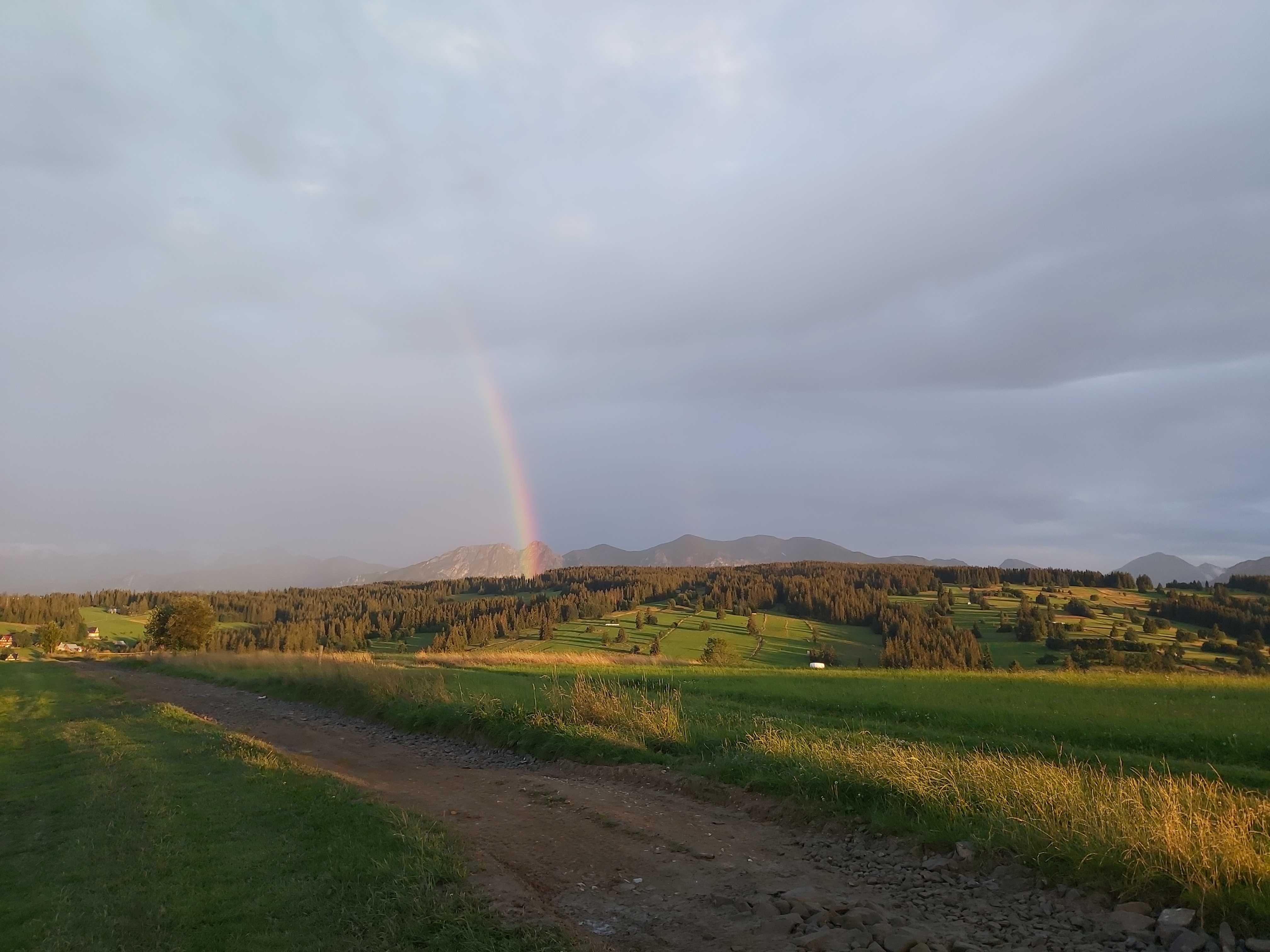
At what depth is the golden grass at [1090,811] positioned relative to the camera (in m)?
5.95

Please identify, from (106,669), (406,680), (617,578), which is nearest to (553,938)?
(406,680)

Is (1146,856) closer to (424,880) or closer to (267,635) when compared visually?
(424,880)

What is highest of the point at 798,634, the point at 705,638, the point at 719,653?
the point at 719,653

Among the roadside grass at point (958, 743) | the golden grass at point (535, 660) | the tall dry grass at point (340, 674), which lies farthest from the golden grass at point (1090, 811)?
the golden grass at point (535, 660)

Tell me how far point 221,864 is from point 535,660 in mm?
40789

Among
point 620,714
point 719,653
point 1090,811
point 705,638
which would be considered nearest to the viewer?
point 1090,811

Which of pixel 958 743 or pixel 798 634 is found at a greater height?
pixel 958 743

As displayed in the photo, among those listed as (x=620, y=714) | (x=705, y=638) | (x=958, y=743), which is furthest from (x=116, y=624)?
(x=958, y=743)

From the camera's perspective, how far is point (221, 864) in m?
8.06

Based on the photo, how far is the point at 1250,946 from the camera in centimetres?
512

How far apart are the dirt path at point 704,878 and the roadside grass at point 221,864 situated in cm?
70

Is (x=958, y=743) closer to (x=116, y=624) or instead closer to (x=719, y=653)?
(x=719, y=653)

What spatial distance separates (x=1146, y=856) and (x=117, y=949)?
31.6ft

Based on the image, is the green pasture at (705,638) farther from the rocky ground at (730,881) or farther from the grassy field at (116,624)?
the rocky ground at (730,881)
